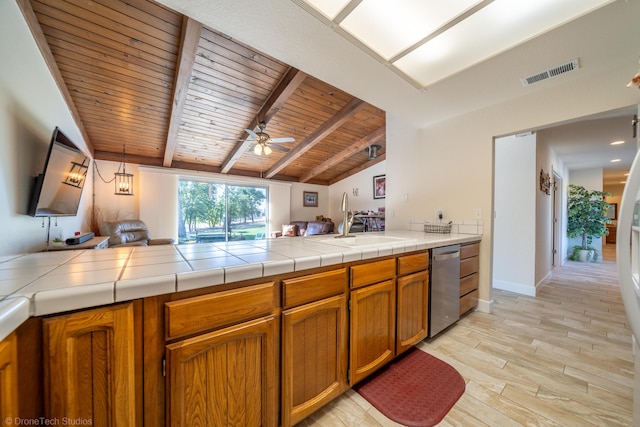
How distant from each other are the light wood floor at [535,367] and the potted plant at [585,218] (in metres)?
3.17

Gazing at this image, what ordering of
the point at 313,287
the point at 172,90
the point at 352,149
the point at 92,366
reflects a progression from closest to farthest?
the point at 92,366 → the point at 313,287 → the point at 172,90 → the point at 352,149

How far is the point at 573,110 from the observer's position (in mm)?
2023

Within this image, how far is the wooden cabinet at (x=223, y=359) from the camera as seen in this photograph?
822mm

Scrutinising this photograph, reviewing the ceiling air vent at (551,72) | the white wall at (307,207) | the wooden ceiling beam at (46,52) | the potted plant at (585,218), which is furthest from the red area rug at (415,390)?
the potted plant at (585,218)

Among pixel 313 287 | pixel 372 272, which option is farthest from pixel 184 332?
pixel 372 272

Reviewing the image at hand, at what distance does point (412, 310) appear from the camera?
1.76 metres

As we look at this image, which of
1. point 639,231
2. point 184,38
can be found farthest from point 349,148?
point 639,231

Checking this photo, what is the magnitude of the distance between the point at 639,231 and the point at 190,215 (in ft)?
21.1

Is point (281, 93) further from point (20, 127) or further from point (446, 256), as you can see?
point (446, 256)

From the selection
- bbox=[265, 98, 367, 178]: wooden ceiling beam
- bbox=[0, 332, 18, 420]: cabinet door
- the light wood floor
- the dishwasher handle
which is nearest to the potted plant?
the light wood floor

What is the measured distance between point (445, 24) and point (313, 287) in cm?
187

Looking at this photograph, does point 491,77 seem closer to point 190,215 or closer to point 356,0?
point 356,0

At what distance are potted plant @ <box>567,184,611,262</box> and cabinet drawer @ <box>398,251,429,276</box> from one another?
585cm

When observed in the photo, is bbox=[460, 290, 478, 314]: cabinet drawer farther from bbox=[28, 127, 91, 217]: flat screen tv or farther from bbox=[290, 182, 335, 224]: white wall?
bbox=[290, 182, 335, 224]: white wall
